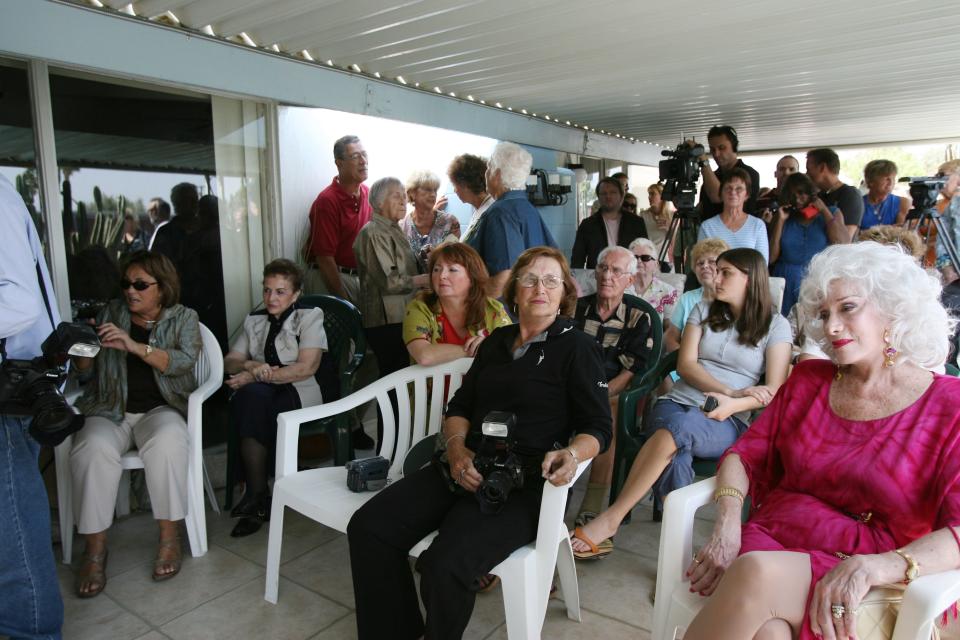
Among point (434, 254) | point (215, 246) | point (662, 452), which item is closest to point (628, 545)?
point (662, 452)

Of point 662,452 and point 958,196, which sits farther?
point 958,196

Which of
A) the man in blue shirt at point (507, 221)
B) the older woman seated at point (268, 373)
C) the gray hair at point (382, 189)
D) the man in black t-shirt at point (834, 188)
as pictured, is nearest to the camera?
the older woman seated at point (268, 373)

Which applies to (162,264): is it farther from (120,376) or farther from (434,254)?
(434,254)

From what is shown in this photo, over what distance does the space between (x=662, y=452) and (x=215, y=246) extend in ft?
8.45

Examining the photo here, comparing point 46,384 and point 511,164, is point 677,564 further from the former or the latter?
point 511,164

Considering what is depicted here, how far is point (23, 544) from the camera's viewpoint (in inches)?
67.4

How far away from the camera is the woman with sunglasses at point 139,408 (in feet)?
7.57

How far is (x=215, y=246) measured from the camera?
3.57m

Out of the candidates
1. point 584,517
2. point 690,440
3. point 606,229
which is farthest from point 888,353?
point 606,229

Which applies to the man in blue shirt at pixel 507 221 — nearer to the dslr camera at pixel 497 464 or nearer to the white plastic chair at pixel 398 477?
the white plastic chair at pixel 398 477

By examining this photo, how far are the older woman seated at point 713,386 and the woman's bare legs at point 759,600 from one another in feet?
A: 3.18

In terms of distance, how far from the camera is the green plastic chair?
2.88 m

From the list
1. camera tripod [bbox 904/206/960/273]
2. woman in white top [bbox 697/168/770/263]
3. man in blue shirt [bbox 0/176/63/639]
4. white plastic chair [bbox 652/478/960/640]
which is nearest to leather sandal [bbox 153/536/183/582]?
man in blue shirt [bbox 0/176/63/639]

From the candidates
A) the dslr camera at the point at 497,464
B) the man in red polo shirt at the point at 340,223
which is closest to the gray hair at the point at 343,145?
the man in red polo shirt at the point at 340,223
